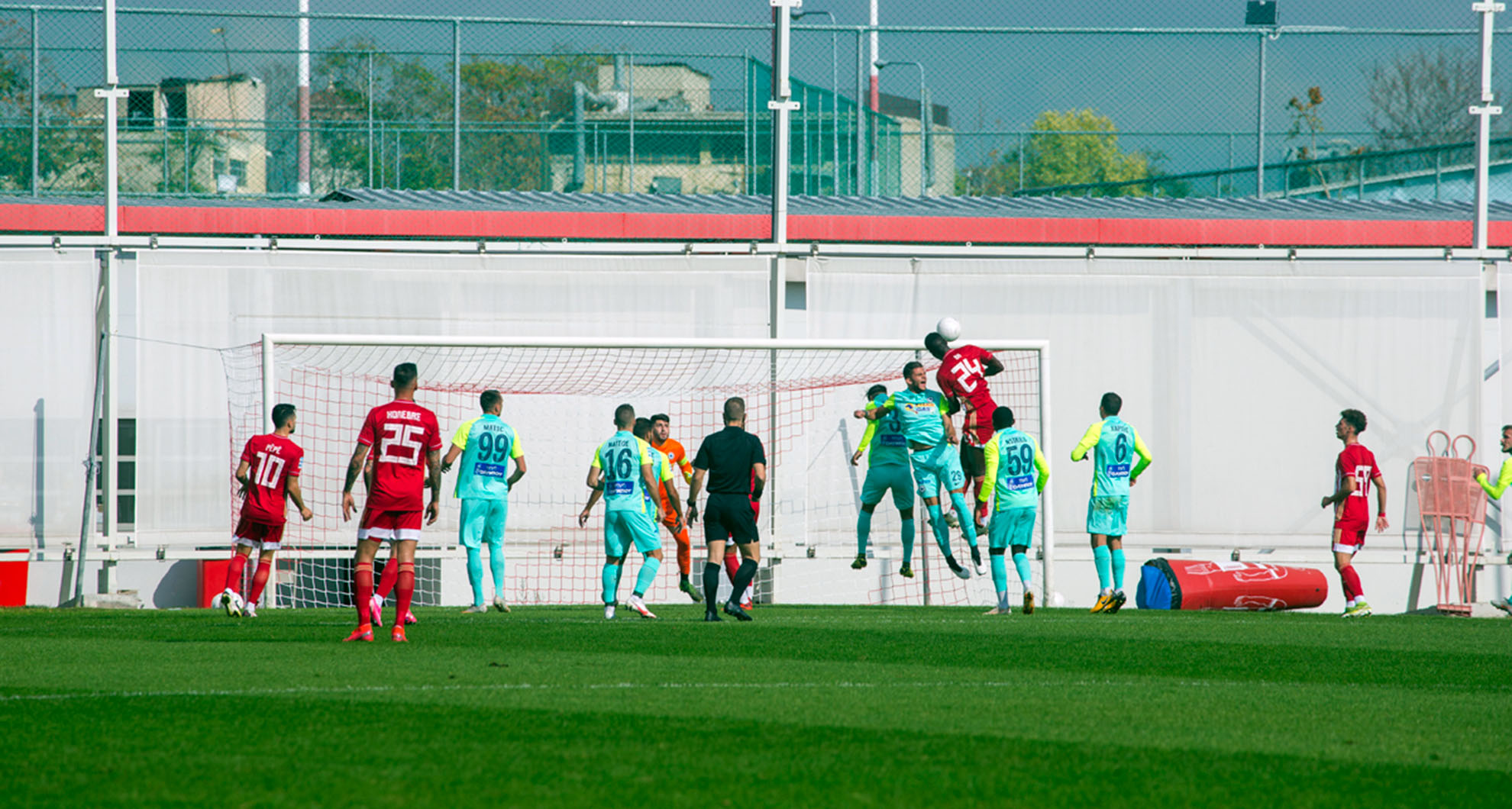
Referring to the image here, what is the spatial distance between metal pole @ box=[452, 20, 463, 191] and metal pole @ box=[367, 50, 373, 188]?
1106 millimetres

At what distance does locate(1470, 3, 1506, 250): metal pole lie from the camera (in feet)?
54.3

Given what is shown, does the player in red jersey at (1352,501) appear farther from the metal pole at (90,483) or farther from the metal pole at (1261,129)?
the metal pole at (90,483)

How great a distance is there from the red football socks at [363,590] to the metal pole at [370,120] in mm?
10134

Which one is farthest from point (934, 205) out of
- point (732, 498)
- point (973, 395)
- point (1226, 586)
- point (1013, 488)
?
point (732, 498)

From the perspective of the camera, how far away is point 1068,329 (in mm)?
15930

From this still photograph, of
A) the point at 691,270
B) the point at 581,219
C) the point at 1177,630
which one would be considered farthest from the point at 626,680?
the point at 581,219

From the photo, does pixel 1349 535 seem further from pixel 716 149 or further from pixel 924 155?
pixel 716 149

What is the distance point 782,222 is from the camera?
1591 centimetres

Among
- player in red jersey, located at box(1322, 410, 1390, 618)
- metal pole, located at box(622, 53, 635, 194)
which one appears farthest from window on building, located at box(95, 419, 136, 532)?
player in red jersey, located at box(1322, 410, 1390, 618)

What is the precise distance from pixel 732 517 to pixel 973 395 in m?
3.09

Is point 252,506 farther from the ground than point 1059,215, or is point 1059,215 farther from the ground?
point 1059,215

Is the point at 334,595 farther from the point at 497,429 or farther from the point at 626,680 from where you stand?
the point at 626,680

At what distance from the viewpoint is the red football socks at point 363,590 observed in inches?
376

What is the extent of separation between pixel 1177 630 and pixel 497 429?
5.95 meters
